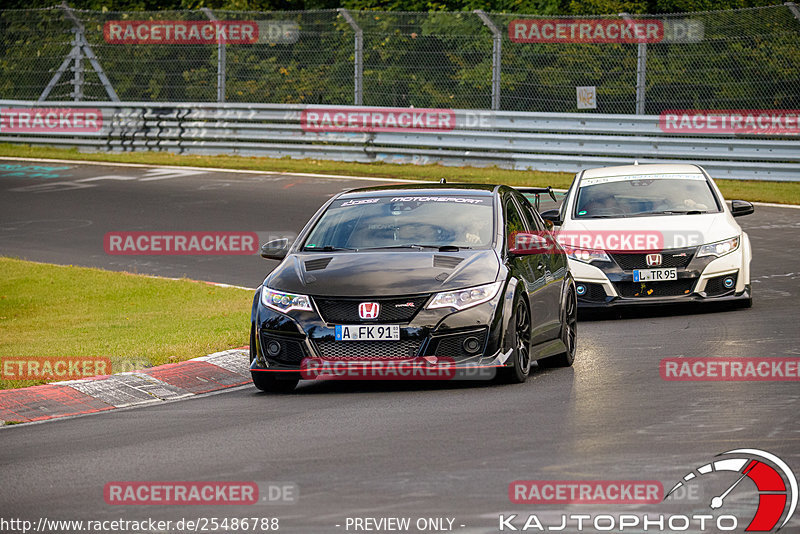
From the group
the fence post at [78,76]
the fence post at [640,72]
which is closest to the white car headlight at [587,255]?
the fence post at [640,72]

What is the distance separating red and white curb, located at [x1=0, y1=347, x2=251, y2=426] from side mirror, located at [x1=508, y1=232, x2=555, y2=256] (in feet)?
7.55

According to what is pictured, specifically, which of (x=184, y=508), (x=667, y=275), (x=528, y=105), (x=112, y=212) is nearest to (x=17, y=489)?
(x=184, y=508)

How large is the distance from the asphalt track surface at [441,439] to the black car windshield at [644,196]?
1852mm

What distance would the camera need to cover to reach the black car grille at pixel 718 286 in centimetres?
1399

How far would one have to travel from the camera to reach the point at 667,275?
13945 mm

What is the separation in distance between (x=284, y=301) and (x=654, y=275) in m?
5.35

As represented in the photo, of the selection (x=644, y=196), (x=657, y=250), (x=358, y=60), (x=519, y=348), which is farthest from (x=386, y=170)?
(x=519, y=348)

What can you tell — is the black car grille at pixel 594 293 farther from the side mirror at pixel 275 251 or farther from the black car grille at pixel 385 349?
the black car grille at pixel 385 349

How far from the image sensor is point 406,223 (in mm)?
10672

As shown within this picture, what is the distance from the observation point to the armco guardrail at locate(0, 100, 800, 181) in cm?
2541

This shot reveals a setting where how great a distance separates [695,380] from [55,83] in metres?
26.2
